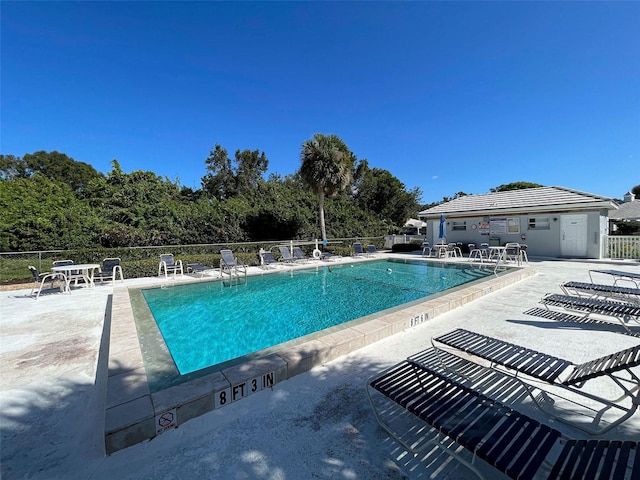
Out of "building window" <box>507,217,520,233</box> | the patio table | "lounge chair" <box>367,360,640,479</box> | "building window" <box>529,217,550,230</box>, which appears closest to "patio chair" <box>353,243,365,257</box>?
"building window" <box>507,217,520,233</box>

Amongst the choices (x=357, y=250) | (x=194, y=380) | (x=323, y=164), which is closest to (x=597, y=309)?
(x=194, y=380)

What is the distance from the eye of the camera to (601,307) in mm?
4453

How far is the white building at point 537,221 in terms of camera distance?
12727mm

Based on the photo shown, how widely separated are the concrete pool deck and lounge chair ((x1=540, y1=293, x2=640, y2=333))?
1.16 ft

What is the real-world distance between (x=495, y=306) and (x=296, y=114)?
18431 millimetres

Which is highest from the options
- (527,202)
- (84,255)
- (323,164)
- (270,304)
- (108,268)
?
(323,164)

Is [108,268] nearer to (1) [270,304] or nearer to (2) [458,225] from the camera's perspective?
(1) [270,304]

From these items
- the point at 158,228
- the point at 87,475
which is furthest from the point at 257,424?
the point at 158,228

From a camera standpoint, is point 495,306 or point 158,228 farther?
point 158,228

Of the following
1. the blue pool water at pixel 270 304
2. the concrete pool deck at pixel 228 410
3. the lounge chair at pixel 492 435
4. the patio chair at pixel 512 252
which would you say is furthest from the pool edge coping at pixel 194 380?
the patio chair at pixel 512 252

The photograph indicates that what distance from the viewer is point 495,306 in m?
5.83

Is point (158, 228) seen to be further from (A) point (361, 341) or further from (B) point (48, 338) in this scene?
(A) point (361, 341)

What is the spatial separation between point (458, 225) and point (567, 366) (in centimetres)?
1664

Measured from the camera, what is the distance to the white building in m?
12.7
